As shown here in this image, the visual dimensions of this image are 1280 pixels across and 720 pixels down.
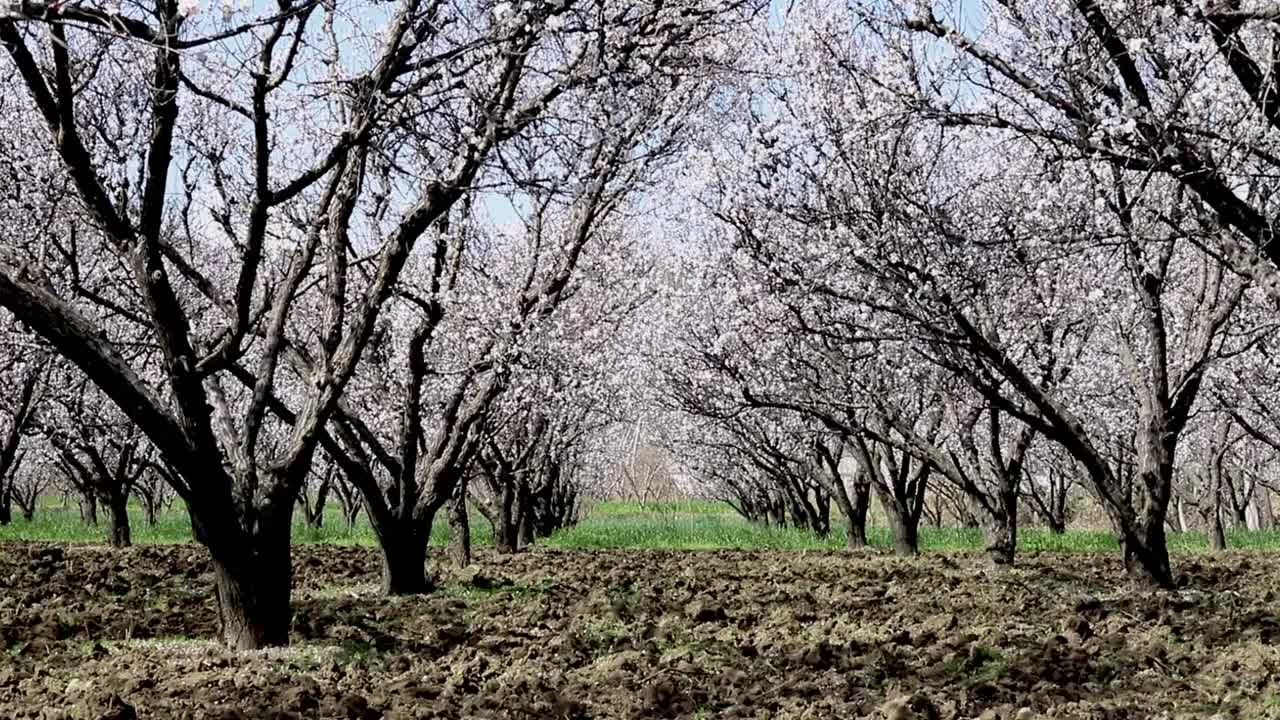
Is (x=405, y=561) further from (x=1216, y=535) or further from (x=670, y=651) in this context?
(x=1216, y=535)

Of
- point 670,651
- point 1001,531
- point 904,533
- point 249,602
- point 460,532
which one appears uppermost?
point 460,532

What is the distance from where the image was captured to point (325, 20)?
8.88 m

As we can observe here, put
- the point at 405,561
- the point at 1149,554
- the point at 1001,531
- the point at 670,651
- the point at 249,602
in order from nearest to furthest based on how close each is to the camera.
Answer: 1. the point at 249,602
2. the point at 670,651
3. the point at 1149,554
4. the point at 405,561
5. the point at 1001,531

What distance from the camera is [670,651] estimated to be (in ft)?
26.7

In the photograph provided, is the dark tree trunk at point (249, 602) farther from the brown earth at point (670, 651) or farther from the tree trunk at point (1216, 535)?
the tree trunk at point (1216, 535)

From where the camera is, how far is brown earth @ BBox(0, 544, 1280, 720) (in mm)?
6084

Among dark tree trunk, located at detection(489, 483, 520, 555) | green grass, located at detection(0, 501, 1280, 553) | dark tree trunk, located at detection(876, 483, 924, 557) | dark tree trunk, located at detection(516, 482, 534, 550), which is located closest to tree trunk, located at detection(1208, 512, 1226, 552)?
green grass, located at detection(0, 501, 1280, 553)

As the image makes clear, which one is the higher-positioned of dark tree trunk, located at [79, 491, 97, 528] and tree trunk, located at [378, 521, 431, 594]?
dark tree trunk, located at [79, 491, 97, 528]

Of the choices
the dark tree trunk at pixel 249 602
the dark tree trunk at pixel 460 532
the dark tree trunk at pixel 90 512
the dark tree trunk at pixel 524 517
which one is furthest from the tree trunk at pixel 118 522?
the dark tree trunk at pixel 249 602

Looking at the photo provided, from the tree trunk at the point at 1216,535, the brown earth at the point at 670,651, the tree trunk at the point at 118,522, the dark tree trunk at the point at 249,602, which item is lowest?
the tree trunk at the point at 1216,535

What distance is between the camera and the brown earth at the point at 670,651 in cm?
608

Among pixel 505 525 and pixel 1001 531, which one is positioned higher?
pixel 505 525

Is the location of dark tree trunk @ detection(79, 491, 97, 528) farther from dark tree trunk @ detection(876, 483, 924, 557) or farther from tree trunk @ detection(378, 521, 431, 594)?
tree trunk @ detection(378, 521, 431, 594)

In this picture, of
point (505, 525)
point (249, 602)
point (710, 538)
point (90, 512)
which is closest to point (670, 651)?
point (249, 602)
